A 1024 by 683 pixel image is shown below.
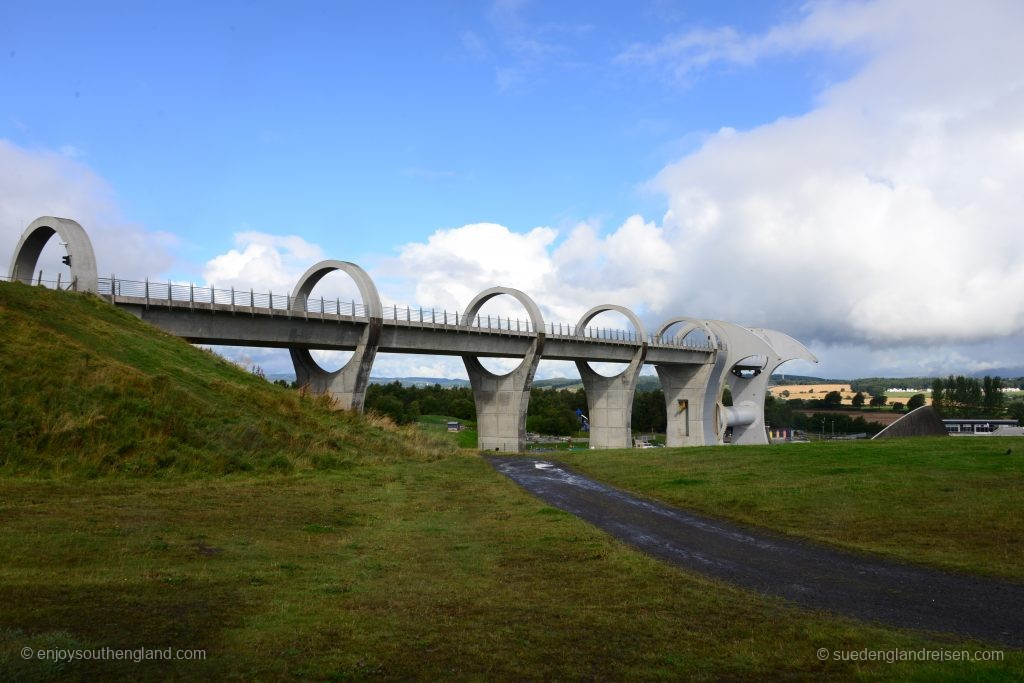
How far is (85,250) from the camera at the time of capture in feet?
117

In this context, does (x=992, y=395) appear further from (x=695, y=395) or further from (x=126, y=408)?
(x=126, y=408)

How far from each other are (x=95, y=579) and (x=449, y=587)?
186 inches

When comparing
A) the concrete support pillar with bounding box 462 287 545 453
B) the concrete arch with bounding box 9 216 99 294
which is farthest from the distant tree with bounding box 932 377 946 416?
the concrete arch with bounding box 9 216 99 294

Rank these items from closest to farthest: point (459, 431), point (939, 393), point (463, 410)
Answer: point (459, 431) < point (463, 410) < point (939, 393)

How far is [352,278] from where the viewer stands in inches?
1981

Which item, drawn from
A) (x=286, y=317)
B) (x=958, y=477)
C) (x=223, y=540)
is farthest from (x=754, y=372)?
(x=223, y=540)

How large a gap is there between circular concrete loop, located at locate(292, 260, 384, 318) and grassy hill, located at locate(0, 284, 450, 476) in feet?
54.0

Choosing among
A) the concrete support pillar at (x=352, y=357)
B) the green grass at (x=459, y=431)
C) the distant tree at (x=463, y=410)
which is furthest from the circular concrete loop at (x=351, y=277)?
the distant tree at (x=463, y=410)

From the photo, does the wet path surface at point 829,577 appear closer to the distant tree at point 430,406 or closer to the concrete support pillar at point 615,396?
the concrete support pillar at point 615,396

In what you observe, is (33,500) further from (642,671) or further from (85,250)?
(85,250)

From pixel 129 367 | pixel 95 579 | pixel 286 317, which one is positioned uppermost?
pixel 286 317

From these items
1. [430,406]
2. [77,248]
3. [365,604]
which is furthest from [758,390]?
[365,604]

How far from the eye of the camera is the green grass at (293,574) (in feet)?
23.8

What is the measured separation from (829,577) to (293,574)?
8.88 m
